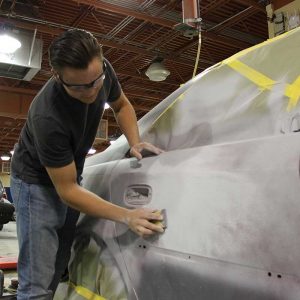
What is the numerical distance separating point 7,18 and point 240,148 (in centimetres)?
720

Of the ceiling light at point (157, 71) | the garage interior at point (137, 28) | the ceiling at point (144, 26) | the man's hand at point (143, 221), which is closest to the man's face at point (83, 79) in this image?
the man's hand at point (143, 221)

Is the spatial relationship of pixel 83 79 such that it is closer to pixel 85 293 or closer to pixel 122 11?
pixel 85 293

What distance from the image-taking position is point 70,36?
150 cm

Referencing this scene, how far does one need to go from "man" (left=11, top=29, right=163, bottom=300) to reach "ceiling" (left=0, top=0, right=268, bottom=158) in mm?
4313

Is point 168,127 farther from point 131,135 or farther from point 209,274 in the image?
point 209,274

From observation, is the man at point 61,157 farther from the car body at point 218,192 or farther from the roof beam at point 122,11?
the roof beam at point 122,11

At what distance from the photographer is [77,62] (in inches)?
56.7

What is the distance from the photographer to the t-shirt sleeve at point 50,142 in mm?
1588

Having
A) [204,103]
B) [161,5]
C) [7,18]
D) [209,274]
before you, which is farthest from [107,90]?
[7,18]

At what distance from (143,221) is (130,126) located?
0.73 metres

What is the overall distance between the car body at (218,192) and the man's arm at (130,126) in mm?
57

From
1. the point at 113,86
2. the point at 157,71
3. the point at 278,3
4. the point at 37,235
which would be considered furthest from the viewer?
the point at 157,71

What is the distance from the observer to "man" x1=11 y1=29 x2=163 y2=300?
148 cm

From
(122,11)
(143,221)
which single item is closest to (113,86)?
(143,221)
